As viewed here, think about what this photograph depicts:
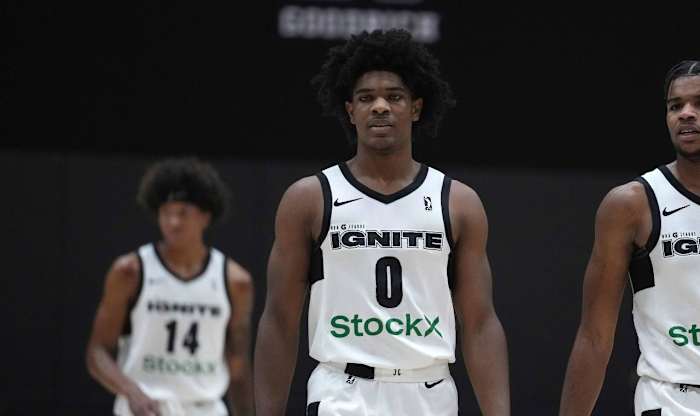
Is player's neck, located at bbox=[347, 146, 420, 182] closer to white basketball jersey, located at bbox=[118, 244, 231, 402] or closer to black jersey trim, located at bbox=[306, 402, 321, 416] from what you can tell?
black jersey trim, located at bbox=[306, 402, 321, 416]

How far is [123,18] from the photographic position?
346 inches

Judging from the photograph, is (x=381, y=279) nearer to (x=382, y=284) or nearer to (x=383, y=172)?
(x=382, y=284)

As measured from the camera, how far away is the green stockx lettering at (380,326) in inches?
224

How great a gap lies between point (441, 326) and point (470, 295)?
0.19 m

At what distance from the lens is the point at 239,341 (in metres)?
8.90

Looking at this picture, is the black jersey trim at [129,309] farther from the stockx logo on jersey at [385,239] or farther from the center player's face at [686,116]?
the center player's face at [686,116]

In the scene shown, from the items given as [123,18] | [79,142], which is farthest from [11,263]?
[123,18]

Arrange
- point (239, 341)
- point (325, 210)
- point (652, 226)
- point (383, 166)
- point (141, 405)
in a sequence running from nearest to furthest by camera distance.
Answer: point (652, 226) < point (325, 210) < point (383, 166) < point (141, 405) < point (239, 341)

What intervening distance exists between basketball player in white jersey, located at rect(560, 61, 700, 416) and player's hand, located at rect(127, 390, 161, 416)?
8.74ft

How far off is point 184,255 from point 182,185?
0.41 m

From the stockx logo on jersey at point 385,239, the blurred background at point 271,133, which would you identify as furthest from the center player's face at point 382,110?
the blurred background at point 271,133

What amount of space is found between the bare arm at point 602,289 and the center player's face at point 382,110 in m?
0.81

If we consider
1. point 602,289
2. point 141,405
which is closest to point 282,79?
point 141,405

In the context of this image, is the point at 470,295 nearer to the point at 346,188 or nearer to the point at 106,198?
the point at 346,188
